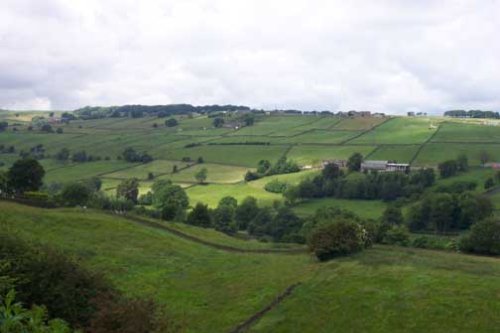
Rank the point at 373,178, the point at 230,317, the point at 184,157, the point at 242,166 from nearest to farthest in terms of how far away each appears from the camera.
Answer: the point at 230,317 → the point at 373,178 → the point at 242,166 → the point at 184,157

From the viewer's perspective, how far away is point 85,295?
35.7m

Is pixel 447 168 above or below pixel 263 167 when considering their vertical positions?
above

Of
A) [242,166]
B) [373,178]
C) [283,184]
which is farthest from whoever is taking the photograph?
[242,166]

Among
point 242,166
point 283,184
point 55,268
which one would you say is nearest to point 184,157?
point 242,166

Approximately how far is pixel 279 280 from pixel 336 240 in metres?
9.59

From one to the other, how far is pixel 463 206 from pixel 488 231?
38.6 meters

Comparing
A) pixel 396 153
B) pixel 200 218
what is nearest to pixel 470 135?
pixel 396 153

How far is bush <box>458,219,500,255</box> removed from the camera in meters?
71.6

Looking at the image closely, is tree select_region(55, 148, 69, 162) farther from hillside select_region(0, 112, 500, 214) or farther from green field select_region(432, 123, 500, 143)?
green field select_region(432, 123, 500, 143)

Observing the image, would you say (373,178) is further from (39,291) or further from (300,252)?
(39,291)

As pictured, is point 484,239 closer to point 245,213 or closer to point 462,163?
point 245,213

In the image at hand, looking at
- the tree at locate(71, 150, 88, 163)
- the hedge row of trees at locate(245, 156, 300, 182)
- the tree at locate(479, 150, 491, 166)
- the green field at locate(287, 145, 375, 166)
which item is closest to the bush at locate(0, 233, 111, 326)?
the hedge row of trees at locate(245, 156, 300, 182)

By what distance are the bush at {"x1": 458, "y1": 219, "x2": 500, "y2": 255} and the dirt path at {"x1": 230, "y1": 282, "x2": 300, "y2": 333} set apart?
29.5 m

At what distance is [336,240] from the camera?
6338 centimetres
